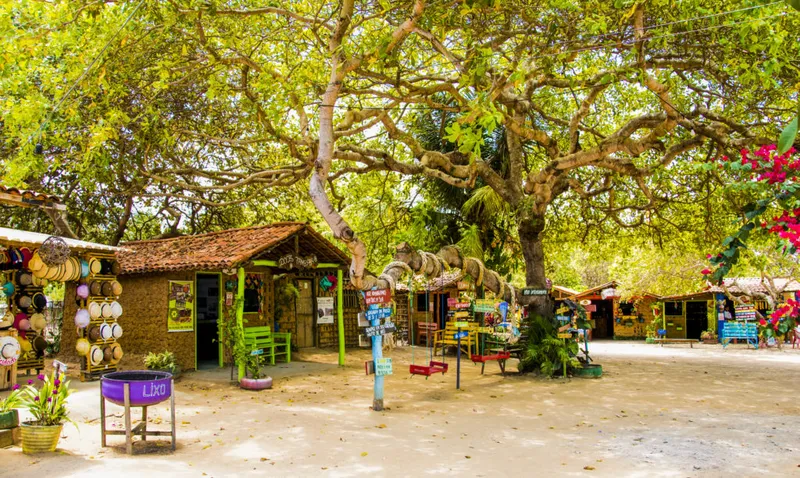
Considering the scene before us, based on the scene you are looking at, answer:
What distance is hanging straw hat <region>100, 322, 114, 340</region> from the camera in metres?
11.2

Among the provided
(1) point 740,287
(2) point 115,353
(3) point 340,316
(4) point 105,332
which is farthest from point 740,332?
(4) point 105,332

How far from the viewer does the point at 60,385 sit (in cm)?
661

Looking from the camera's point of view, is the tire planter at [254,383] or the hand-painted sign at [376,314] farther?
the tire planter at [254,383]

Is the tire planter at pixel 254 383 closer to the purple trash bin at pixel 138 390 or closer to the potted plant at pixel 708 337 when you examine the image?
the purple trash bin at pixel 138 390

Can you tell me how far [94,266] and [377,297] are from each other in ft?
18.4

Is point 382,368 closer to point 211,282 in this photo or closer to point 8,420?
point 8,420

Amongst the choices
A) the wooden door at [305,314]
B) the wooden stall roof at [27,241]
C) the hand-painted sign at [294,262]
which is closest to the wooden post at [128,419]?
the wooden stall roof at [27,241]

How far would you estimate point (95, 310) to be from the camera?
11.1m

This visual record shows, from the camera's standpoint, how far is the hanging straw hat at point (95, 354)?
1112 cm

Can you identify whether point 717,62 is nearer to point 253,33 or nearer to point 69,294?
point 253,33

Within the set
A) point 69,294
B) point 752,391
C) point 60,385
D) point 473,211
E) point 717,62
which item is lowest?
point 752,391

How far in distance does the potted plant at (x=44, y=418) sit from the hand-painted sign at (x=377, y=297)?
4303 millimetres

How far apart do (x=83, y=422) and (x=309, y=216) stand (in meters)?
11.7

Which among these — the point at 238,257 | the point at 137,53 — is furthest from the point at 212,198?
the point at 137,53
